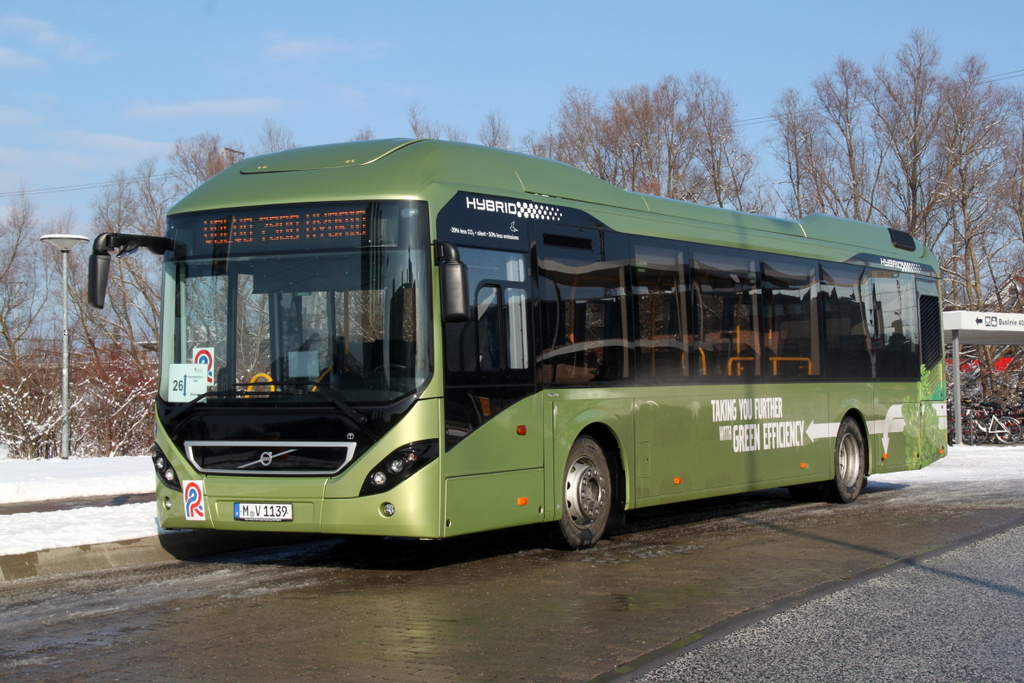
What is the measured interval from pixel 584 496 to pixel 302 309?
3.31 meters

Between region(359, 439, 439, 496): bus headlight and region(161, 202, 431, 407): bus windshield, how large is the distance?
409 millimetres

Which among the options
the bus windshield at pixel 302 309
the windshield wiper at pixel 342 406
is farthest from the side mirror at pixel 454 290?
the windshield wiper at pixel 342 406

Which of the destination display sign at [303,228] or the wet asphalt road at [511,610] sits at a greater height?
the destination display sign at [303,228]

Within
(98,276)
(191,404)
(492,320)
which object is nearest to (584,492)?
(492,320)

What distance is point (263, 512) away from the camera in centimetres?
882

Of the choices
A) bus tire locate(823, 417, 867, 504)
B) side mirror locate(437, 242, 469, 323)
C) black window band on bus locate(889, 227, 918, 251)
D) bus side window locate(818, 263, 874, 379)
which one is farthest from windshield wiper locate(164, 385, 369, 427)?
black window band on bus locate(889, 227, 918, 251)

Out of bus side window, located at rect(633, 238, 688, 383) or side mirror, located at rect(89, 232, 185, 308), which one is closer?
side mirror, located at rect(89, 232, 185, 308)

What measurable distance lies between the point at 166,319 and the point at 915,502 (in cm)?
1041

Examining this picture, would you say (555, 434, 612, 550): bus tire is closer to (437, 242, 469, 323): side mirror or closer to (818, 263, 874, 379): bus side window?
(437, 242, 469, 323): side mirror

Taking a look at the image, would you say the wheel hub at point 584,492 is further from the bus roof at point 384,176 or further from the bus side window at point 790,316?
the bus side window at point 790,316

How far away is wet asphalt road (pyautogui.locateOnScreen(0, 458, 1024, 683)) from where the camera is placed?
241 inches

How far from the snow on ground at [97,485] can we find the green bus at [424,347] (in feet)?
5.45

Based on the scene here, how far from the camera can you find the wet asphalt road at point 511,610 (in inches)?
241

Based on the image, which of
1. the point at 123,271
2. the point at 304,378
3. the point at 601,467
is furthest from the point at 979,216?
the point at 304,378
